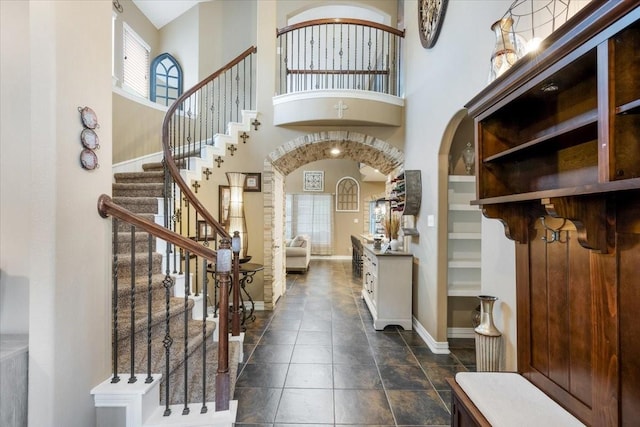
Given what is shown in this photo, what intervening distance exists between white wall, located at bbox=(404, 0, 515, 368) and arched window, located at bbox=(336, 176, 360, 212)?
5.49m

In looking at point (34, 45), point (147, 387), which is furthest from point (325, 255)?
point (34, 45)

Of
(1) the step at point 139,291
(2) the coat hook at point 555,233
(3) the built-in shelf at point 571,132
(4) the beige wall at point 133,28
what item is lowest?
(1) the step at point 139,291

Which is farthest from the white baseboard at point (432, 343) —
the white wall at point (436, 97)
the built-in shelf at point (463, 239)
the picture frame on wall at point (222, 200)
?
the picture frame on wall at point (222, 200)

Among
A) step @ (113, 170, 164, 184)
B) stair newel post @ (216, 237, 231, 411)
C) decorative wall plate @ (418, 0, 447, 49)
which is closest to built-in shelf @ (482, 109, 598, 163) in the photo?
stair newel post @ (216, 237, 231, 411)

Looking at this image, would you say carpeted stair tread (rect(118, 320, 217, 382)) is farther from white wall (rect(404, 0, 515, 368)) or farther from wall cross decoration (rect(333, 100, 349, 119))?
wall cross decoration (rect(333, 100, 349, 119))

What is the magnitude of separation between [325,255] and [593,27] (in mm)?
8706

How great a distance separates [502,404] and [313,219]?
27.3 feet

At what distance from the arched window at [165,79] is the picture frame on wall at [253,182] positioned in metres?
2.35

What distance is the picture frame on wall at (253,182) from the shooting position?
411 cm

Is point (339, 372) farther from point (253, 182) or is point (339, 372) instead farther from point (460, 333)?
point (253, 182)

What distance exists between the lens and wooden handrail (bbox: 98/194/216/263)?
1545 mm

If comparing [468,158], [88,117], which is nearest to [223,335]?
[88,117]

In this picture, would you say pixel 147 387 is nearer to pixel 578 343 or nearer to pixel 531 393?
pixel 531 393

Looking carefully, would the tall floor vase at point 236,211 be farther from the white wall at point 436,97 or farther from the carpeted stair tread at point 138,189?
the white wall at point 436,97
